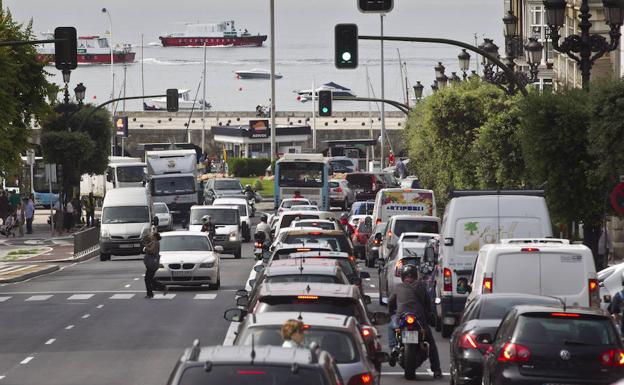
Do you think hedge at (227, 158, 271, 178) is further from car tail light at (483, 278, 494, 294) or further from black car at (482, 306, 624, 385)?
black car at (482, 306, 624, 385)

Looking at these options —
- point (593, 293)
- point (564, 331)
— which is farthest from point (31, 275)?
point (564, 331)

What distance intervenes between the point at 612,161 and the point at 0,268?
2331 cm

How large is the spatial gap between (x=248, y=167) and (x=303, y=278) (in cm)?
9077

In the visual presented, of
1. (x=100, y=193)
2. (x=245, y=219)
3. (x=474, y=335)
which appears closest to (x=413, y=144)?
(x=245, y=219)

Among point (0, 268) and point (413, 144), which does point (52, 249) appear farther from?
point (413, 144)

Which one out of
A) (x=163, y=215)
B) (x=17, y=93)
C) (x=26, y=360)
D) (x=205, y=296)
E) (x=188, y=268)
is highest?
(x=17, y=93)

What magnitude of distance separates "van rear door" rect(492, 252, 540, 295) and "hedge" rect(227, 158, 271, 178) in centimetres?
8776

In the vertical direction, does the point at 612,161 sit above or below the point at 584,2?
below

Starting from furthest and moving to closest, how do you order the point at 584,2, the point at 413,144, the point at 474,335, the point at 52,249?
the point at 413,144 < the point at 52,249 < the point at 584,2 < the point at 474,335

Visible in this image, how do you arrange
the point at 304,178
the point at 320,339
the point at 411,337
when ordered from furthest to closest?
the point at 304,178 < the point at 411,337 < the point at 320,339

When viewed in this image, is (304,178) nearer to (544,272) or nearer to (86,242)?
(86,242)

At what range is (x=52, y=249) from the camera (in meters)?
56.0

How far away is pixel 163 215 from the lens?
65750mm

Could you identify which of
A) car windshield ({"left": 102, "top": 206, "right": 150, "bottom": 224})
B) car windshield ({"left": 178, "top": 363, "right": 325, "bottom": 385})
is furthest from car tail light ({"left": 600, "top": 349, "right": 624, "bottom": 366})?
car windshield ({"left": 102, "top": 206, "right": 150, "bottom": 224})
